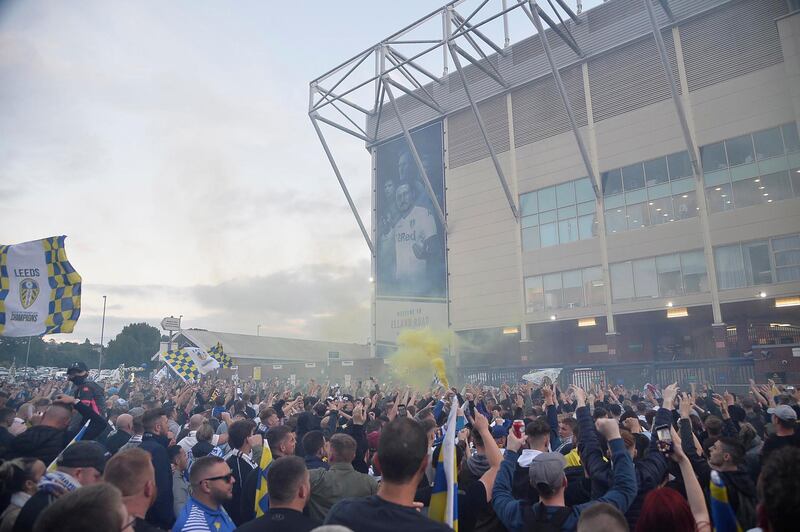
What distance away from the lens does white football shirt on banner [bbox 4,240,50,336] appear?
11711 millimetres


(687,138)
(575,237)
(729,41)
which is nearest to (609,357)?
(575,237)

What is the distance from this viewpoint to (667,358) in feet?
98.1

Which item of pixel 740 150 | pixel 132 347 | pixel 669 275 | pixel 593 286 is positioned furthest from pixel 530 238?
pixel 132 347

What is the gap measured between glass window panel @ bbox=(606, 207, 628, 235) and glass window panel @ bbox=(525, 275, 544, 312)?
4.92 m

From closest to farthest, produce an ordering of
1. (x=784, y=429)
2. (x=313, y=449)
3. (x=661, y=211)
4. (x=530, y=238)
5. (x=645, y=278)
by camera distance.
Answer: (x=313, y=449)
(x=784, y=429)
(x=661, y=211)
(x=645, y=278)
(x=530, y=238)

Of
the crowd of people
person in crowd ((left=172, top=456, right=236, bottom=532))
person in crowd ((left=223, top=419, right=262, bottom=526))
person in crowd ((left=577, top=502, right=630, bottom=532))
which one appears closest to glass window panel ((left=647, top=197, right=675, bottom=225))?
the crowd of people

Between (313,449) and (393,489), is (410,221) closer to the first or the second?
(313,449)

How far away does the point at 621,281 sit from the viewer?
28312 mm

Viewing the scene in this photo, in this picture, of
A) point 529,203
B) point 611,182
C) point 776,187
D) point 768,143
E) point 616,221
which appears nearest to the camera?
point 776,187

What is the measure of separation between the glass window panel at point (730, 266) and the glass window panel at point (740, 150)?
413 cm

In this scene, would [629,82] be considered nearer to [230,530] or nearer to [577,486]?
[577,486]

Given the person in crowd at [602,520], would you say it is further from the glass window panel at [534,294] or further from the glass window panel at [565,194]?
the glass window panel at [565,194]

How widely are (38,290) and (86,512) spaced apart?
476 inches

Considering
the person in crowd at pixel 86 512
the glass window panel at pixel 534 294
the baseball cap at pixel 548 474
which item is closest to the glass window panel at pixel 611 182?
the glass window panel at pixel 534 294
